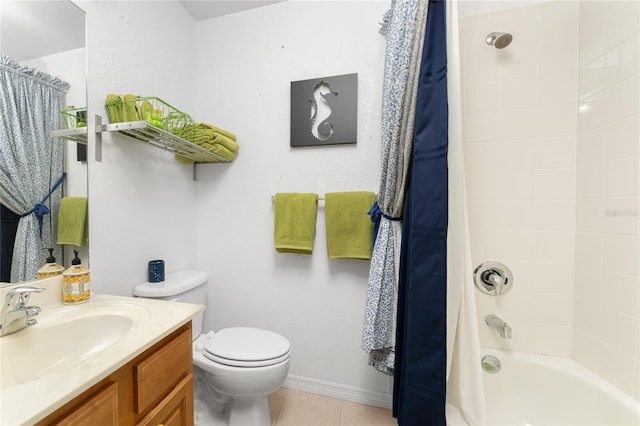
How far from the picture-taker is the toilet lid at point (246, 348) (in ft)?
3.64

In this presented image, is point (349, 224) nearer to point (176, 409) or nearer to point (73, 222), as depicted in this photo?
point (176, 409)

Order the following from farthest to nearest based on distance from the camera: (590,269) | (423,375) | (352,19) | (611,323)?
(352,19)
(590,269)
(611,323)
(423,375)

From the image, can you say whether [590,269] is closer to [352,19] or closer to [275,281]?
[275,281]

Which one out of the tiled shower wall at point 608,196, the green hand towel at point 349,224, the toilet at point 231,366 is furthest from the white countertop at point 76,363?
the tiled shower wall at point 608,196

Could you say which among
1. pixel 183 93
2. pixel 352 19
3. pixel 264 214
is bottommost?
pixel 264 214

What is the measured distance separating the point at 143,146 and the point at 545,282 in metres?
2.16

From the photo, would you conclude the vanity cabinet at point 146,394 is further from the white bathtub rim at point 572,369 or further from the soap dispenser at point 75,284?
the white bathtub rim at point 572,369

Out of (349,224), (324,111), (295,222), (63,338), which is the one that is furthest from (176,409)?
(324,111)

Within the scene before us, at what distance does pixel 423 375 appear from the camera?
88 cm

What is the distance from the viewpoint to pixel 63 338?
774 mm

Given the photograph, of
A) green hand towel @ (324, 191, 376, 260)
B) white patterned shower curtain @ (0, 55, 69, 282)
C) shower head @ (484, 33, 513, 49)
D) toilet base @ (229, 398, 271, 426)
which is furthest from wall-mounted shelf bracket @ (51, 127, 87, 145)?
shower head @ (484, 33, 513, 49)

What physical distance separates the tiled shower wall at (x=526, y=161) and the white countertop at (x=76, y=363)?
1.43m

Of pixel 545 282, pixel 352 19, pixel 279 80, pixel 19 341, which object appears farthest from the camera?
pixel 279 80

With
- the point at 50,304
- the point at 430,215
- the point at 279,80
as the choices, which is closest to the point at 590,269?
the point at 430,215
